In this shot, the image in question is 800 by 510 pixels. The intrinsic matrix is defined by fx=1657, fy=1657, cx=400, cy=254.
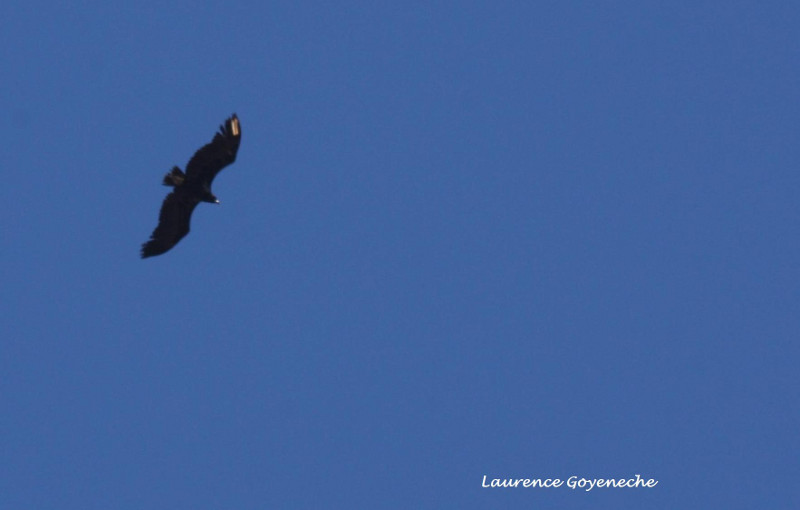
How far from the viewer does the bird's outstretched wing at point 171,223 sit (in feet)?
130

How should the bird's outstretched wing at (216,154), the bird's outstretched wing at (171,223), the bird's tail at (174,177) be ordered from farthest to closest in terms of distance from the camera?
1. the bird's outstretched wing at (171,223)
2. the bird's tail at (174,177)
3. the bird's outstretched wing at (216,154)

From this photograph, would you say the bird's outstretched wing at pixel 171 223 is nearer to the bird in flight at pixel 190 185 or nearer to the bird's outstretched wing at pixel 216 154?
the bird in flight at pixel 190 185

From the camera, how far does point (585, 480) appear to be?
4262 cm

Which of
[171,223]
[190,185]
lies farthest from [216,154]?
[171,223]

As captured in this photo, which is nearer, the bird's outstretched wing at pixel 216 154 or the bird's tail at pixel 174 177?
the bird's outstretched wing at pixel 216 154

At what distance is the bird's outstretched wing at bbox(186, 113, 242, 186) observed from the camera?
37.8 metres

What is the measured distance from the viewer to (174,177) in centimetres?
3906

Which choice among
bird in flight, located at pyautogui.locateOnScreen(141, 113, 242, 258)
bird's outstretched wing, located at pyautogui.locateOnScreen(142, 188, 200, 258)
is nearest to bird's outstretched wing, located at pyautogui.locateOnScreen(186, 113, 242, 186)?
bird in flight, located at pyautogui.locateOnScreen(141, 113, 242, 258)

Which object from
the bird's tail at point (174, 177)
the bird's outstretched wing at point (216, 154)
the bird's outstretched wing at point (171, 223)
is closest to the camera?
the bird's outstretched wing at point (216, 154)

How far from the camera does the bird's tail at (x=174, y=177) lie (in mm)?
38969

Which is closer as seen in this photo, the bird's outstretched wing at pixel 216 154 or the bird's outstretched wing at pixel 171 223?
the bird's outstretched wing at pixel 216 154

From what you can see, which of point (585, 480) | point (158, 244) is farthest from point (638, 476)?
point (158, 244)

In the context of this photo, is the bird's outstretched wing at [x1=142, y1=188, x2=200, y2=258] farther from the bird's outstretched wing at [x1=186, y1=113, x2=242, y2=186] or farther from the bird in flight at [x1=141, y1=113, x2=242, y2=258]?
the bird's outstretched wing at [x1=186, y1=113, x2=242, y2=186]

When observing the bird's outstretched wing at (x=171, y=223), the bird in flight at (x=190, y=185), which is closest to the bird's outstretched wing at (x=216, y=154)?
the bird in flight at (x=190, y=185)
